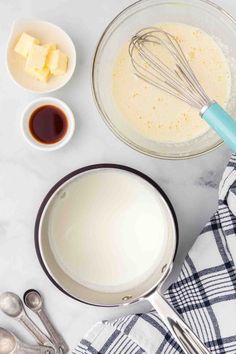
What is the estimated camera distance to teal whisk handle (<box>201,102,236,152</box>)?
1009 millimetres

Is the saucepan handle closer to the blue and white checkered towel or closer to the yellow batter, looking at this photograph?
the blue and white checkered towel

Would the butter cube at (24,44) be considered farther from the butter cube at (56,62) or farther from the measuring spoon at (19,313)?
the measuring spoon at (19,313)

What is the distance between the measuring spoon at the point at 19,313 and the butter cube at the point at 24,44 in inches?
16.7

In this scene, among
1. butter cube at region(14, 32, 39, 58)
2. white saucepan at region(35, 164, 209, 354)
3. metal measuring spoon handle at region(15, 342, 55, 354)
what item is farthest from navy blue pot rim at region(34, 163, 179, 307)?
butter cube at region(14, 32, 39, 58)

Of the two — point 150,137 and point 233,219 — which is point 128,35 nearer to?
point 150,137

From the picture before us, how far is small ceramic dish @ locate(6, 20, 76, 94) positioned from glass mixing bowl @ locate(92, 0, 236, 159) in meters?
0.06

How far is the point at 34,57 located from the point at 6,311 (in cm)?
45

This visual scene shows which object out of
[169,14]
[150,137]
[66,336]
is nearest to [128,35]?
[169,14]

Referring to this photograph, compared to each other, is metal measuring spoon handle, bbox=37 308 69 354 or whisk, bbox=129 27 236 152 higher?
whisk, bbox=129 27 236 152

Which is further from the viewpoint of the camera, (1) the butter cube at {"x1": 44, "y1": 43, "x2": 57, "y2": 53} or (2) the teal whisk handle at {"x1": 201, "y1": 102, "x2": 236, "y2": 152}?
(1) the butter cube at {"x1": 44, "y1": 43, "x2": 57, "y2": 53}

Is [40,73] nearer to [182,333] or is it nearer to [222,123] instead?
[222,123]

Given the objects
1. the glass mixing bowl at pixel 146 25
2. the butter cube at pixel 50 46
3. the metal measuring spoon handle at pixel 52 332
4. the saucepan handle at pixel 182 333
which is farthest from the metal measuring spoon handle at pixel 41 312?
the butter cube at pixel 50 46

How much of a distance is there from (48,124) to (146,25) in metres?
0.25

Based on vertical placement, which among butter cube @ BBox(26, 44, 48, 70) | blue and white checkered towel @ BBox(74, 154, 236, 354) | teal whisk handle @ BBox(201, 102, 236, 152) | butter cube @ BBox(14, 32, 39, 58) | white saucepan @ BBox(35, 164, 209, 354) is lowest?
blue and white checkered towel @ BBox(74, 154, 236, 354)
